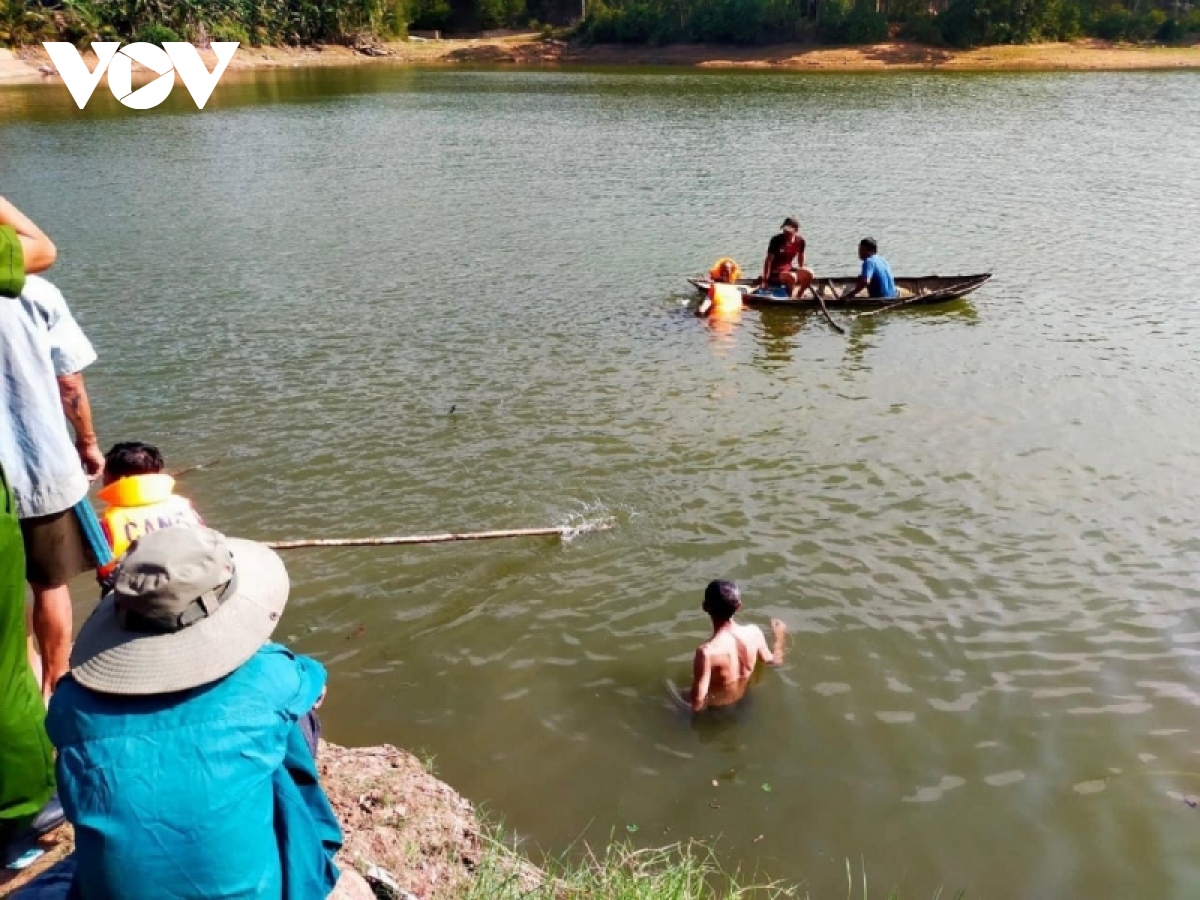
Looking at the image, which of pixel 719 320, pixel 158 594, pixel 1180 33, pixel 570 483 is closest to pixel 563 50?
pixel 1180 33

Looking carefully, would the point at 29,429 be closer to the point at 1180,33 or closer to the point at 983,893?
the point at 983,893

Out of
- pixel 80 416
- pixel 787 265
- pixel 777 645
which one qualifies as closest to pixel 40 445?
pixel 80 416

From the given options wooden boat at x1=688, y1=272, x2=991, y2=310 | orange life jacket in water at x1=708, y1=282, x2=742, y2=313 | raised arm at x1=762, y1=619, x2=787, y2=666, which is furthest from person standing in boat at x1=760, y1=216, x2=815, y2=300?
raised arm at x1=762, y1=619, x2=787, y2=666

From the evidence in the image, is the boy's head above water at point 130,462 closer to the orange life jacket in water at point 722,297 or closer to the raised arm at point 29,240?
the raised arm at point 29,240

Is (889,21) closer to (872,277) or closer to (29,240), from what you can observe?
(872,277)

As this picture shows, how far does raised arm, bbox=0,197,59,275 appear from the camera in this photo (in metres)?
3.87

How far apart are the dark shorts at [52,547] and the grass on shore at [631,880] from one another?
92.2 inches

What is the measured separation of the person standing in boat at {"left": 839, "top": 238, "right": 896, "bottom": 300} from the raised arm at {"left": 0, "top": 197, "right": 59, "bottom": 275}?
12156 mm

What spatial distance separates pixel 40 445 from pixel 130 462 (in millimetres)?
1021

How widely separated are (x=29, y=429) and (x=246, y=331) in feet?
31.5

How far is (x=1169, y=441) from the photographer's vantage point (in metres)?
9.92

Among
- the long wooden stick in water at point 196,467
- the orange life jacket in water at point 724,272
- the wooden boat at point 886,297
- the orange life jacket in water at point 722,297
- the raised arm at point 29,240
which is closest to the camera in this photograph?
the raised arm at point 29,240

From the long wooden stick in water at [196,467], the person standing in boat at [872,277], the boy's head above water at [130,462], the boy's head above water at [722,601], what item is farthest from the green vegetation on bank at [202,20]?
the boy's head above water at [722,601]

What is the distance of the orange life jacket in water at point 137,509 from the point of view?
5070 millimetres
